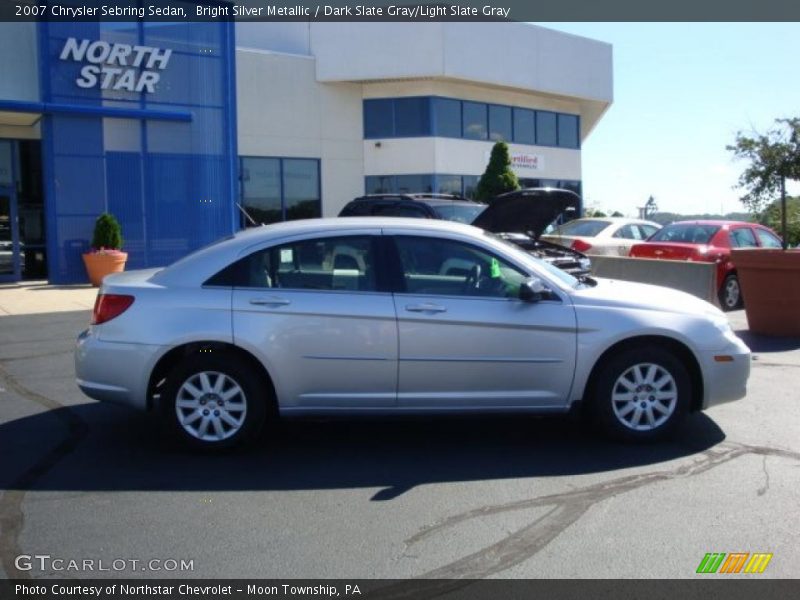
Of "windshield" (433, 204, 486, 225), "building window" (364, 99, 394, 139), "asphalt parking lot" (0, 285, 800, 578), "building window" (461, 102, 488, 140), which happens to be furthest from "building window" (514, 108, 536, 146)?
"asphalt parking lot" (0, 285, 800, 578)

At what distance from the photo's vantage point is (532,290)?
5801 millimetres

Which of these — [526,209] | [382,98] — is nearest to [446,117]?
[382,98]

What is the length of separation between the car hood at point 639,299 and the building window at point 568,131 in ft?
90.1

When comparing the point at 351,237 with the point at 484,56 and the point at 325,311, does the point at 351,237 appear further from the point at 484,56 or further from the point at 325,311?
the point at 484,56

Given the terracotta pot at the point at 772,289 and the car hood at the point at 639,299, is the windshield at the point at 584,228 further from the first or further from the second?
the car hood at the point at 639,299

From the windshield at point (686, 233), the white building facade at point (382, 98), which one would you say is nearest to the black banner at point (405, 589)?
the windshield at point (686, 233)

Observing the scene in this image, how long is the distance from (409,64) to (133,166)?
1155 centimetres

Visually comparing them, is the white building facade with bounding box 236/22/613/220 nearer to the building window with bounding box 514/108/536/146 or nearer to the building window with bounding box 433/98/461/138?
the building window with bounding box 433/98/461/138

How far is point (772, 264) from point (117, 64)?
1416 cm

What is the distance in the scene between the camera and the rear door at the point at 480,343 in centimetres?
579

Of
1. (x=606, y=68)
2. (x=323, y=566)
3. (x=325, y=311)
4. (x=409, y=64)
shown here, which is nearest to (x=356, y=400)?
(x=325, y=311)

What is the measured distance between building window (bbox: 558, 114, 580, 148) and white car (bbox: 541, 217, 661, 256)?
16.8 meters

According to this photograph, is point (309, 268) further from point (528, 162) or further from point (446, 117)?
point (528, 162)

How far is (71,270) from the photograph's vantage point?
18.4 metres
